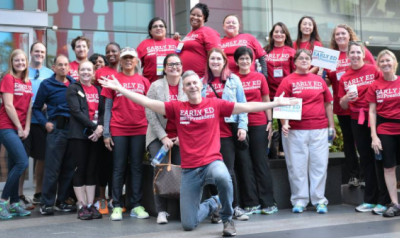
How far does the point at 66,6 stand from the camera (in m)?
12.2

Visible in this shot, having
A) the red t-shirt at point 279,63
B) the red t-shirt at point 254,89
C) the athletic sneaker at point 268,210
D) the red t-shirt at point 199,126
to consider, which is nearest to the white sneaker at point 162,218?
the red t-shirt at point 199,126

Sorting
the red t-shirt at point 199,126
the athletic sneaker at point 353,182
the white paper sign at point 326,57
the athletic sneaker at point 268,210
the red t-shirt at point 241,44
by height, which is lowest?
the athletic sneaker at point 268,210

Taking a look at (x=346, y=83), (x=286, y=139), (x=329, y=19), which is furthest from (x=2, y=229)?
(x=329, y=19)

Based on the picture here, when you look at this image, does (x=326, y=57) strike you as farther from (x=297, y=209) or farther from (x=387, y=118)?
(x=297, y=209)

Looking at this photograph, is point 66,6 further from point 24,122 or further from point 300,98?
point 300,98

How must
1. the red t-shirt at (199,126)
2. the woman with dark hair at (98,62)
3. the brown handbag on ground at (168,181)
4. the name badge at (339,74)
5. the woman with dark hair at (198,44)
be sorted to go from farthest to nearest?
the woman with dark hair at (98,62), the name badge at (339,74), the woman with dark hair at (198,44), the brown handbag on ground at (168,181), the red t-shirt at (199,126)

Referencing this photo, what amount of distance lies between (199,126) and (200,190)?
2.32 feet

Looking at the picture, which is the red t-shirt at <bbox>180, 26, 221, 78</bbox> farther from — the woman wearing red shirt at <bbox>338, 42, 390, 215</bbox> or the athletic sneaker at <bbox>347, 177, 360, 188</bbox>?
the athletic sneaker at <bbox>347, 177, 360, 188</bbox>

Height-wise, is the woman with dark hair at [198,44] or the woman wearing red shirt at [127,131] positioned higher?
the woman with dark hair at [198,44]

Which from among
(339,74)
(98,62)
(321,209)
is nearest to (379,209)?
(321,209)

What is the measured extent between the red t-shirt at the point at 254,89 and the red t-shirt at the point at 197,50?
63 cm

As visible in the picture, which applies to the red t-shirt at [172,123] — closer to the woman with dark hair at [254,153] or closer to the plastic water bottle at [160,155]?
the plastic water bottle at [160,155]

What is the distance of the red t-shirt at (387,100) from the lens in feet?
24.5

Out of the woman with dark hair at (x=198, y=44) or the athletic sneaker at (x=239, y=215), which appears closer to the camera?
the athletic sneaker at (x=239, y=215)
